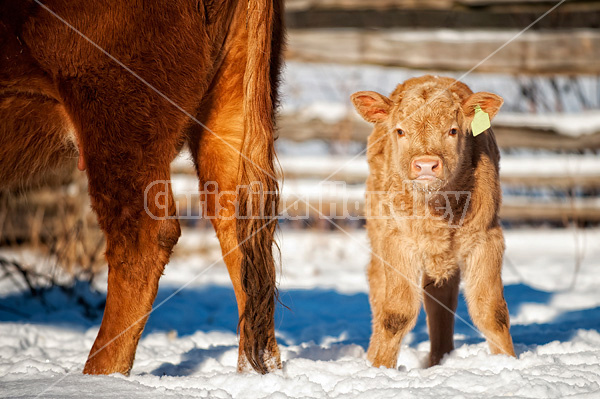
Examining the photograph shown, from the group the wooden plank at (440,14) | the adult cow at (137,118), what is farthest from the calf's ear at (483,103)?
the wooden plank at (440,14)

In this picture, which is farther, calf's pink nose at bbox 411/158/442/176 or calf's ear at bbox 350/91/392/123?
calf's ear at bbox 350/91/392/123

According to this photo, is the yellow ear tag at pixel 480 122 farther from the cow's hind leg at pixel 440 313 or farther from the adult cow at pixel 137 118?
the adult cow at pixel 137 118

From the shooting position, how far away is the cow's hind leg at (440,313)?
10.7ft

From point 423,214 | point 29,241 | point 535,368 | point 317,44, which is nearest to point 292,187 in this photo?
point 317,44

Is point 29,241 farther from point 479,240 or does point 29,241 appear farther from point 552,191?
point 552,191

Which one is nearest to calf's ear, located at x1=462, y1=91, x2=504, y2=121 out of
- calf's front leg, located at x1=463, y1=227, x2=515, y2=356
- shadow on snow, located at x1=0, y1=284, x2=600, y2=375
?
calf's front leg, located at x1=463, y1=227, x2=515, y2=356

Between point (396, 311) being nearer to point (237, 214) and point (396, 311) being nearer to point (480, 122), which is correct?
point (237, 214)

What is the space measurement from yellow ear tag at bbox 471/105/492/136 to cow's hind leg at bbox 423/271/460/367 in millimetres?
850

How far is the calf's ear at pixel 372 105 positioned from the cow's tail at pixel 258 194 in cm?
62

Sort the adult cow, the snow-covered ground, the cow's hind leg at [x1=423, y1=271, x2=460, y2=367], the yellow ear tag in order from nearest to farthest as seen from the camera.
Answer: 1. the snow-covered ground
2. the adult cow
3. the yellow ear tag
4. the cow's hind leg at [x1=423, y1=271, x2=460, y2=367]

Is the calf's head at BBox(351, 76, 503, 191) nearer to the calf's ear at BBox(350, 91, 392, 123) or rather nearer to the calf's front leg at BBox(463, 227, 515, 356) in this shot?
the calf's ear at BBox(350, 91, 392, 123)

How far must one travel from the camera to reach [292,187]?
25.7ft

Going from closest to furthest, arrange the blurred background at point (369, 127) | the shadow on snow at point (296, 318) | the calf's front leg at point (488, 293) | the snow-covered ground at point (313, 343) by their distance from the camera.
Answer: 1. the snow-covered ground at point (313, 343)
2. the calf's front leg at point (488, 293)
3. the shadow on snow at point (296, 318)
4. the blurred background at point (369, 127)

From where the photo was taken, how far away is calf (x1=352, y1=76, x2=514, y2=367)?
2957mm
